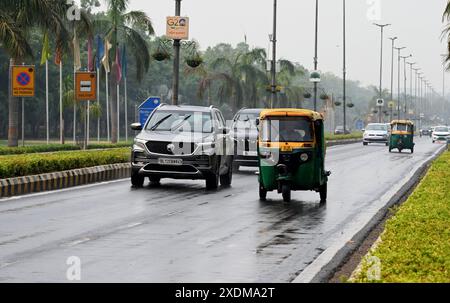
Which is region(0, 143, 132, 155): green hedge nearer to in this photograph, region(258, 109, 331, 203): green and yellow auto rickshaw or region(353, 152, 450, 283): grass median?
region(258, 109, 331, 203): green and yellow auto rickshaw

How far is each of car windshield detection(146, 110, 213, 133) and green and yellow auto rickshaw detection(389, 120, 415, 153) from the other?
3525cm

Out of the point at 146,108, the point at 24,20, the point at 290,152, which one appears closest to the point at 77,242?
the point at 290,152

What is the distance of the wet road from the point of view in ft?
39.7

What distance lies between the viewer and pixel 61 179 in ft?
88.4

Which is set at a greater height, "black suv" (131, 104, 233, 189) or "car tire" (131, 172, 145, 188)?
"black suv" (131, 104, 233, 189)

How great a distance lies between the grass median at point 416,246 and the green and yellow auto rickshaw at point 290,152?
9.80 feet

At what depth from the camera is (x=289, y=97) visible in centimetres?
11038

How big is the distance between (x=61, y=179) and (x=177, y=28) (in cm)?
1474

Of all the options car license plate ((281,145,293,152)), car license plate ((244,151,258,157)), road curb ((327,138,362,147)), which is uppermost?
car license plate ((281,145,293,152))

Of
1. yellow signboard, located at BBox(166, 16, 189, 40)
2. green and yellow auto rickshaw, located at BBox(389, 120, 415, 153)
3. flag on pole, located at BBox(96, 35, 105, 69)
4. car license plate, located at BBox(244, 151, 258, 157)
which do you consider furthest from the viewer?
flag on pole, located at BBox(96, 35, 105, 69)

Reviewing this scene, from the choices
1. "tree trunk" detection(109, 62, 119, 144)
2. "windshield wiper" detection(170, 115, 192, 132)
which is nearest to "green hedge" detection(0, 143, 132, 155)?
"tree trunk" detection(109, 62, 119, 144)
